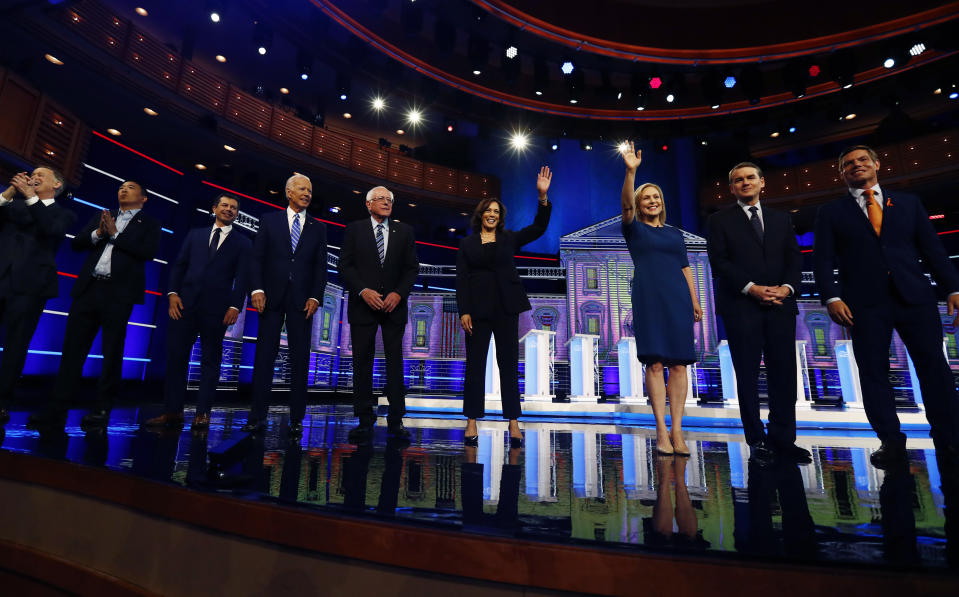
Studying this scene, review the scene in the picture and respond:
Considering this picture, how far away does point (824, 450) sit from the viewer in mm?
2658

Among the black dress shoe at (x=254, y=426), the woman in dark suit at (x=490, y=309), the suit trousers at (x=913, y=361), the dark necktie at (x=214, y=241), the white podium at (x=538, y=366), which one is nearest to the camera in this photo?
the suit trousers at (x=913, y=361)

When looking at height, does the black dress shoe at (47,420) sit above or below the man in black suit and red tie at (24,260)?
below

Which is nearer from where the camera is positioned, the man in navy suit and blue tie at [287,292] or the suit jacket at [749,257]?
the suit jacket at [749,257]

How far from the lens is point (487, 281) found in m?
2.77

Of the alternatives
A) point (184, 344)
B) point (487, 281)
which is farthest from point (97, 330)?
point (487, 281)

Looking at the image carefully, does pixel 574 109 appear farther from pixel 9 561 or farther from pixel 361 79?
pixel 9 561

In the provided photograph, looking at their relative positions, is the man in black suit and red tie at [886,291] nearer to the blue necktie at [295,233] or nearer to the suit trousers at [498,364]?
the suit trousers at [498,364]

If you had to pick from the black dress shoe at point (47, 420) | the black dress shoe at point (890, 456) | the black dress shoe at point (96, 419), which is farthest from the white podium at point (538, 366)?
the black dress shoe at point (47, 420)

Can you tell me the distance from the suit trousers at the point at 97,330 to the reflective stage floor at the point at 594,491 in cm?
49

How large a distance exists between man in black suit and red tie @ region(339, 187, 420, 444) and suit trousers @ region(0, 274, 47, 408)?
1961mm

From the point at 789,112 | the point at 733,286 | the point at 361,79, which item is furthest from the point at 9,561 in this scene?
the point at 789,112

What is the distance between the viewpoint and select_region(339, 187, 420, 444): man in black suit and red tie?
2656mm

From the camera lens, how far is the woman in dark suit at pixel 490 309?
2695 mm

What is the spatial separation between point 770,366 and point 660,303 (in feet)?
1.95
